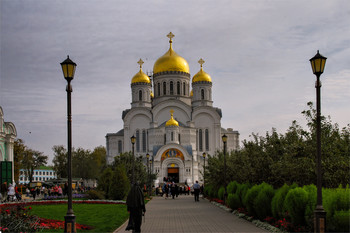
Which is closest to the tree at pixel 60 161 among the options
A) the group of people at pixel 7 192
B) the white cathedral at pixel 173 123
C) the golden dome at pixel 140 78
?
the white cathedral at pixel 173 123

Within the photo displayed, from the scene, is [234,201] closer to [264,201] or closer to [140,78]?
[264,201]

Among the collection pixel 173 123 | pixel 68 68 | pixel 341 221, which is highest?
pixel 173 123

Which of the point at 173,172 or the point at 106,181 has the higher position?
the point at 106,181

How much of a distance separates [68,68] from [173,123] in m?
44.0

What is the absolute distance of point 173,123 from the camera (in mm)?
54438

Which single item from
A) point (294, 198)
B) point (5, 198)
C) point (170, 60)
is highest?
point (170, 60)

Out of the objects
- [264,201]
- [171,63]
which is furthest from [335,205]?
[171,63]

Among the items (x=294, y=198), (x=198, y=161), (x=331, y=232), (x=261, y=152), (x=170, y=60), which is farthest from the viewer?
(x=170, y=60)

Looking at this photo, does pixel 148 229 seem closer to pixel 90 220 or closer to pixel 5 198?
pixel 90 220

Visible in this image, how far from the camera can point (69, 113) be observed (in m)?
10.4

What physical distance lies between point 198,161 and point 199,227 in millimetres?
42461

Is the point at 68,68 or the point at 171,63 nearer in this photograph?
the point at 68,68

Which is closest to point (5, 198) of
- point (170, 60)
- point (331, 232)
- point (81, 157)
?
point (331, 232)

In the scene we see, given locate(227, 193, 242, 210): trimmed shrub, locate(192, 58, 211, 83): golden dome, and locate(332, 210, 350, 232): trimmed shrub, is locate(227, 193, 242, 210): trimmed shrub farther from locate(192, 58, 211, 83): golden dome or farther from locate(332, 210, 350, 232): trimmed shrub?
locate(192, 58, 211, 83): golden dome
